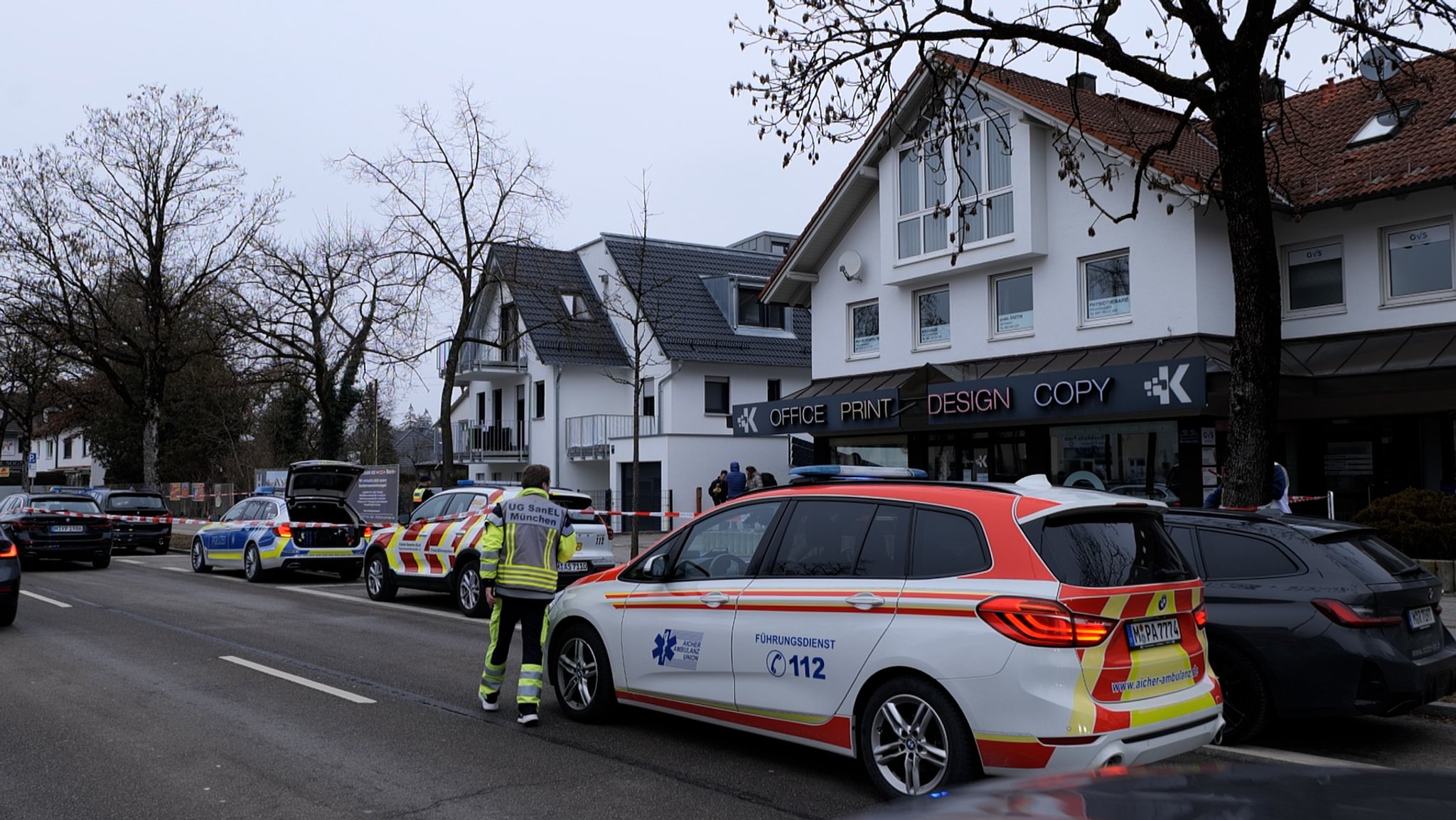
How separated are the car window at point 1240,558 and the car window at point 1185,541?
63mm

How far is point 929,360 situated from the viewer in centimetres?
2422

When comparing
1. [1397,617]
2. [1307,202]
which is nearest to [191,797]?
[1397,617]

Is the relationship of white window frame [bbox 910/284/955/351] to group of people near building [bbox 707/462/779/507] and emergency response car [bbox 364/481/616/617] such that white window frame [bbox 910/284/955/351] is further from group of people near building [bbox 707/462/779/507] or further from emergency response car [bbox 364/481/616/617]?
emergency response car [bbox 364/481/616/617]

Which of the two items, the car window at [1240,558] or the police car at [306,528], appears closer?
the car window at [1240,558]

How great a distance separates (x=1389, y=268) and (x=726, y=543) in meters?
16.3

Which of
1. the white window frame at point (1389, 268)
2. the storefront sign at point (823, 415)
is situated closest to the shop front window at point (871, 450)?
the storefront sign at point (823, 415)

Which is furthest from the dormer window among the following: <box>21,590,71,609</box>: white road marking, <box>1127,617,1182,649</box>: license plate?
<box>1127,617,1182,649</box>: license plate

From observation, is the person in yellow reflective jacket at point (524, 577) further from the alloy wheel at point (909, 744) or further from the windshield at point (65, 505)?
the windshield at point (65, 505)

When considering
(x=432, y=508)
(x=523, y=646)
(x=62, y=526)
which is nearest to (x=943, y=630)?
(x=523, y=646)

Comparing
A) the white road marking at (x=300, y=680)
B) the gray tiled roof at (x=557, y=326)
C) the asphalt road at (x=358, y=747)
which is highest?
the gray tiled roof at (x=557, y=326)

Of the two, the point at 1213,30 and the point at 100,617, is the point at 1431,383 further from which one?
the point at 100,617

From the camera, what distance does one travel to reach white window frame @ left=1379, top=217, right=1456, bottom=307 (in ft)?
58.9

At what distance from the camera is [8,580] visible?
41.7 feet

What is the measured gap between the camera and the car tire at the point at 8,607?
12750mm
